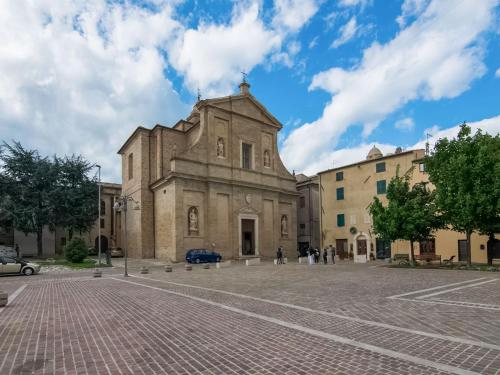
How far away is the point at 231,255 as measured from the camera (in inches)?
1405

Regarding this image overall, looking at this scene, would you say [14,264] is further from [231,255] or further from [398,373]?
[398,373]

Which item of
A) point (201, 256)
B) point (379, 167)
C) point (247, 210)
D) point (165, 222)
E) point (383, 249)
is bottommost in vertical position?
point (383, 249)

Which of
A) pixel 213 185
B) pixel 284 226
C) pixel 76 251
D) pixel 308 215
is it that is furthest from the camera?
pixel 308 215

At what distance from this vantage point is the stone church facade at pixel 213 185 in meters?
33.6

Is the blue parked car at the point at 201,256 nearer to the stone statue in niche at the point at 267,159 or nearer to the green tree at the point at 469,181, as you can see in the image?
the stone statue in niche at the point at 267,159

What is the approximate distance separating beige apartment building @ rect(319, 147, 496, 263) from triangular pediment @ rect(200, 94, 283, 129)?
920 centimetres

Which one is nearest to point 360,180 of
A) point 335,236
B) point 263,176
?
point 335,236

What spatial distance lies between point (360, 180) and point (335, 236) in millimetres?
6924

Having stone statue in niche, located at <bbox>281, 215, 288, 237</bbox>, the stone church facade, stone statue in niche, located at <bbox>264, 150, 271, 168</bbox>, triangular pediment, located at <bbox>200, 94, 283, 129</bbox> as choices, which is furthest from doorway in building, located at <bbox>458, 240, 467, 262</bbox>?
triangular pediment, located at <bbox>200, 94, 283, 129</bbox>

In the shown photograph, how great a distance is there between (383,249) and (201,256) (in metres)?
18.1

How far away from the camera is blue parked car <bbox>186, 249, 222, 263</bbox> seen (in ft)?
103

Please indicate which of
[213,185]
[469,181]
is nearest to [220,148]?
[213,185]

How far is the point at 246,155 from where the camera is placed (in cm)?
4028

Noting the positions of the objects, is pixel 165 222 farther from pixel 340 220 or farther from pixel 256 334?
pixel 256 334
